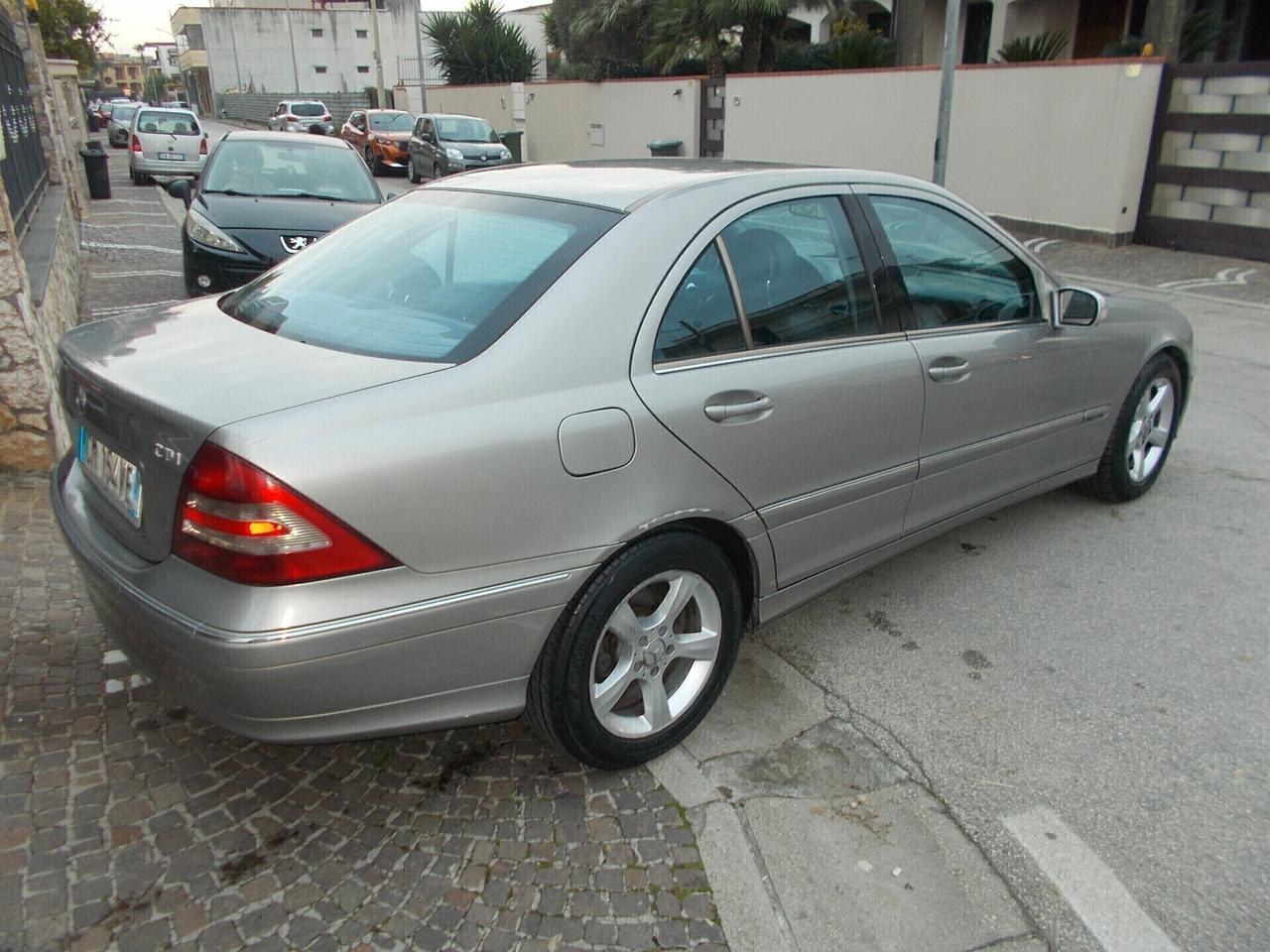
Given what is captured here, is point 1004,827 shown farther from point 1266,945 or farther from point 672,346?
point 672,346

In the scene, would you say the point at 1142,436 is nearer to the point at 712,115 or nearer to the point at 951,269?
the point at 951,269

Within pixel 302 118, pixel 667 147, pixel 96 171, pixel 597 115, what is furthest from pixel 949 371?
pixel 302 118

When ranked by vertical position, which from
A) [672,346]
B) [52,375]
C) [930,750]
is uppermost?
[672,346]

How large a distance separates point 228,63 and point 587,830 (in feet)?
247

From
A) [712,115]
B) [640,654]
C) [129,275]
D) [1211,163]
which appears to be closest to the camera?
[640,654]

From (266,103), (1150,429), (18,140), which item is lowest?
(1150,429)

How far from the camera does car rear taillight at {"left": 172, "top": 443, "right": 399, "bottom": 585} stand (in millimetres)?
2092

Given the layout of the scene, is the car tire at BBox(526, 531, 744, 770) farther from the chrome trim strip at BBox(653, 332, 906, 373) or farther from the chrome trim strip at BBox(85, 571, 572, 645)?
the chrome trim strip at BBox(653, 332, 906, 373)

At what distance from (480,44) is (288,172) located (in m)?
30.3

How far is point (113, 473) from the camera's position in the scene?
2.55m

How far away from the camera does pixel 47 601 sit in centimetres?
363

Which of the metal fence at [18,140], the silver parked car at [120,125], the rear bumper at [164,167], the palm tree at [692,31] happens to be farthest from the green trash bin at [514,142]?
the metal fence at [18,140]

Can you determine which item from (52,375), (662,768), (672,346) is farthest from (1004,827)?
(52,375)

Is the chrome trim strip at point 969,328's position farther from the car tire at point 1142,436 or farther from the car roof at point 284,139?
the car roof at point 284,139
